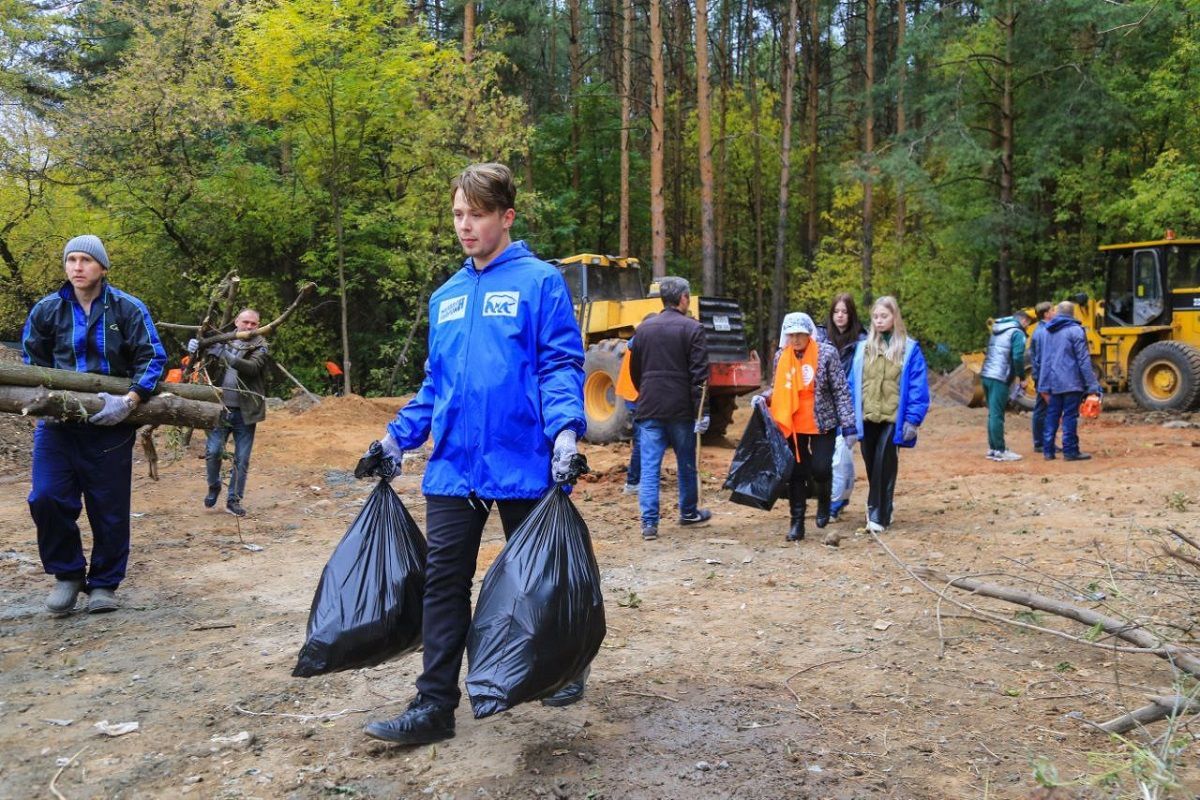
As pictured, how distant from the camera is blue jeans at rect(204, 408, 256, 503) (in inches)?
320

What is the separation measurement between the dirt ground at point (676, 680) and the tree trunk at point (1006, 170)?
45.4ft

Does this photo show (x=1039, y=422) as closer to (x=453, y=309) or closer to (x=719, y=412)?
(x=719, y=412)

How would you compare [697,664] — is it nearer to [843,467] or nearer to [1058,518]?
[843,467]

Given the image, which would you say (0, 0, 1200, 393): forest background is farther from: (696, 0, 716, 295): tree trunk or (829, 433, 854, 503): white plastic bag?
(829, 433, 854, 503): white plastic bag

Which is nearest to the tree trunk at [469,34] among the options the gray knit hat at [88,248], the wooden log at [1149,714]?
the gray knit hat at [88,248]

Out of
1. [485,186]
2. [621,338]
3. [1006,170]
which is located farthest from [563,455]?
[1006,170]

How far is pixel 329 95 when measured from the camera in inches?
683

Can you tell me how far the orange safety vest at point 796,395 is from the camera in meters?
6.91

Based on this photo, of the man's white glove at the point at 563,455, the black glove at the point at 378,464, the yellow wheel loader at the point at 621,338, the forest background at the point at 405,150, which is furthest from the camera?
the forest background at the point at 405,150

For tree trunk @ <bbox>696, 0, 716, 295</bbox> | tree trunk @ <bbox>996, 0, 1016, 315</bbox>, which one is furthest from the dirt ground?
tree trunk @ <bbox>696, 0, 716, 295</bbox>

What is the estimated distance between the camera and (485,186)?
10.8ft

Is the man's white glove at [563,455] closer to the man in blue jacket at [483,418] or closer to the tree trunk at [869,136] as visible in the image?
the man in blue jacket at [483,418]

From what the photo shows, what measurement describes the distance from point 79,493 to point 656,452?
3.98m

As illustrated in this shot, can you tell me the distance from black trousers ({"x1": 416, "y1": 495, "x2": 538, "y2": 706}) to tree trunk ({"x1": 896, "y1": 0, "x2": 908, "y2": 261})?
61.0 feet
